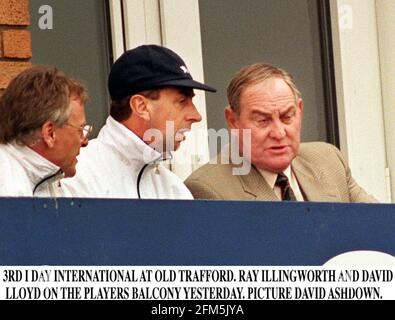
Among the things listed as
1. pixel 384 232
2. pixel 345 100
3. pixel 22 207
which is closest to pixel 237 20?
pixel 345 100

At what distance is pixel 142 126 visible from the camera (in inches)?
209

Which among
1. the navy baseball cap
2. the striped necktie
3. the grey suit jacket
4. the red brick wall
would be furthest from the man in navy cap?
the red brick wall

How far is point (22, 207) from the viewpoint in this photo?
13.3ft

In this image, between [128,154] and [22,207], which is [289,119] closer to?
[128,154]

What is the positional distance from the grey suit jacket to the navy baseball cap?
0.38m

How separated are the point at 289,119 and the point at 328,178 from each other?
29cm

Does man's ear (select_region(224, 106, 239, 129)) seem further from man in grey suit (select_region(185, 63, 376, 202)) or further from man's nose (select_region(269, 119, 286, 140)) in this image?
man's nose (select_region(269, 119, 286, 140))

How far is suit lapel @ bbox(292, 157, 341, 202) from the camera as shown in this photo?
18.3 feet

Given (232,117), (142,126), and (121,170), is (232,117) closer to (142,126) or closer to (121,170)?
(142,126)

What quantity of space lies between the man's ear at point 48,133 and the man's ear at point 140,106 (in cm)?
43

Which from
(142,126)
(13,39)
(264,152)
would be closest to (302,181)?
(264,152)

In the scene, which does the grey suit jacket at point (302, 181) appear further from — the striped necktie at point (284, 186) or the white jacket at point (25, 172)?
the white jacket at point (25, 172)

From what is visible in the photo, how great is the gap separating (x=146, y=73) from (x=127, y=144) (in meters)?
0.26
